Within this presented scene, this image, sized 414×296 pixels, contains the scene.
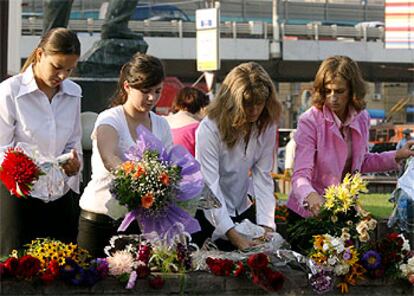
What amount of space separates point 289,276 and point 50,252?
1.22m

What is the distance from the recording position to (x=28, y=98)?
208 inches

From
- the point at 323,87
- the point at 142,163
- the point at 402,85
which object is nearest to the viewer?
the point at 142,163

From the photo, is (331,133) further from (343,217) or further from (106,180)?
(106,180)

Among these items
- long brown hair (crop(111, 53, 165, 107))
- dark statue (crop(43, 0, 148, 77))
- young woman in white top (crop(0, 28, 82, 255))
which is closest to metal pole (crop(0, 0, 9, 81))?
young woman in white top (crop(0, 28, 82, 255))

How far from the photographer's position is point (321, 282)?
5262 millimetres

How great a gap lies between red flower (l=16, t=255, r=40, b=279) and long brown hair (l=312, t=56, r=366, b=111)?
2.12m

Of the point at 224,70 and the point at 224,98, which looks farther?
the point at 224,70

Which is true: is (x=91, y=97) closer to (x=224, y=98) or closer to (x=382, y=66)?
→ (x=224, y=98)

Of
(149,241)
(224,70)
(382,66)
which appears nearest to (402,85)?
(382,66)

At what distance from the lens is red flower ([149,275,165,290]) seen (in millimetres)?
4934

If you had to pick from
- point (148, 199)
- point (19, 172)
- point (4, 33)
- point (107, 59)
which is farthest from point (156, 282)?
point (107, 59)

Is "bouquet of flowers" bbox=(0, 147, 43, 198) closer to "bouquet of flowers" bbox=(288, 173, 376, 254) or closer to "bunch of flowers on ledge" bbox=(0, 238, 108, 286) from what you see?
"bunch of flowers on ledge" bbox=(0, 238, 108, 286)

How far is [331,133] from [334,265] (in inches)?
40.0

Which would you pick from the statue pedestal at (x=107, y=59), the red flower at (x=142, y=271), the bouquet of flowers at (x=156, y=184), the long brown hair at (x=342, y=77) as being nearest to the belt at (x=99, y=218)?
the bouquet of flowers at (x=156, y=184)
